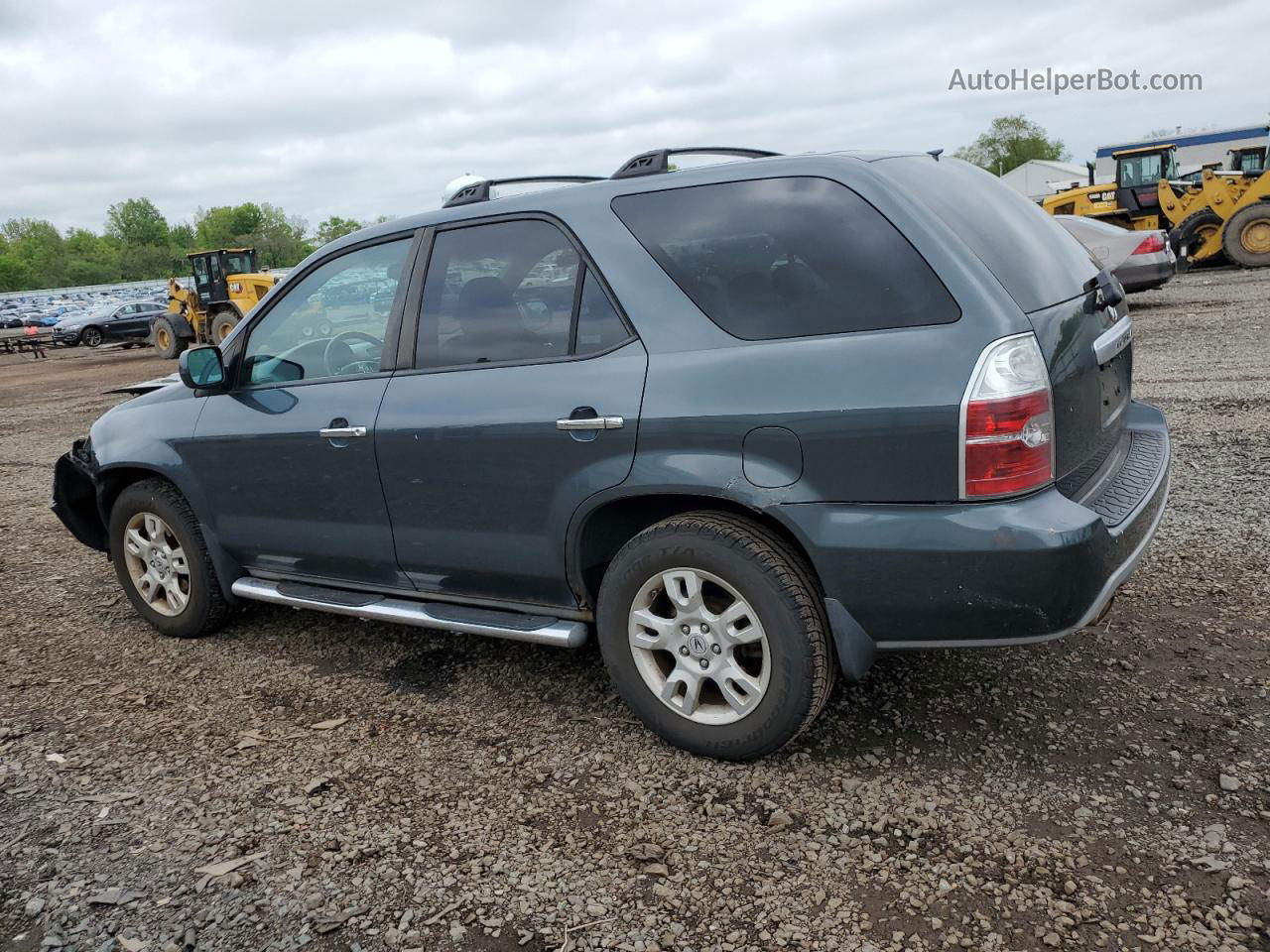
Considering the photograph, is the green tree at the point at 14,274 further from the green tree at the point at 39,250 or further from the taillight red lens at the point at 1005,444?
the taillight red lens at the point at 1005,444

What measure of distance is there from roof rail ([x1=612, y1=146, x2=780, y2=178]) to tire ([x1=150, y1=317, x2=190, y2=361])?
79.9 ft

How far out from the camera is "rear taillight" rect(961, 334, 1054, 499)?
8.21 ft

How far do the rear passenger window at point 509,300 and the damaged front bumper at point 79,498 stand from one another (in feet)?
7.63

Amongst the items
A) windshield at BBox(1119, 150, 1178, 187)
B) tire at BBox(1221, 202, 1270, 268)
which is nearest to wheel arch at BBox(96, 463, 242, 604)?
tire at BBox(1221, 202, 1270, 268)

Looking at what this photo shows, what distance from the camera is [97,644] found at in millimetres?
4555

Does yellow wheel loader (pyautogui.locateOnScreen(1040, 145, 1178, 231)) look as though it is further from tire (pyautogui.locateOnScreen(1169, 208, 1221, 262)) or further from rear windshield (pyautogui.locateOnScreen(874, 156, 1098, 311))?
rear windshield (pyautogui.locateOnScreen(874, 156, 1098, 311))

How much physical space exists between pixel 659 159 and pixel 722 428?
104 cm

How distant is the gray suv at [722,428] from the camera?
2.58 m

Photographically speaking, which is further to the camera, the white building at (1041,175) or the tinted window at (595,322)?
the white building at (1041,175)

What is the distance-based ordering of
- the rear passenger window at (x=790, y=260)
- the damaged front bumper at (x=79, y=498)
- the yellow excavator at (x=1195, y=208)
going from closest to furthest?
the rear passenger window at (x=790, y=260) < the damaged front bumper at (x=79, y=498) < the yellow excavator at (x=1195, y=208)

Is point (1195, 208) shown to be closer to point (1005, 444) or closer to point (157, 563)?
point (1005, 444)

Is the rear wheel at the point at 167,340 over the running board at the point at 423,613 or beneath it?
over

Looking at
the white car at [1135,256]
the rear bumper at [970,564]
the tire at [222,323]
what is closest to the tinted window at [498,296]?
the rear bumper at [970,564]

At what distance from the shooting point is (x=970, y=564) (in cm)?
255
